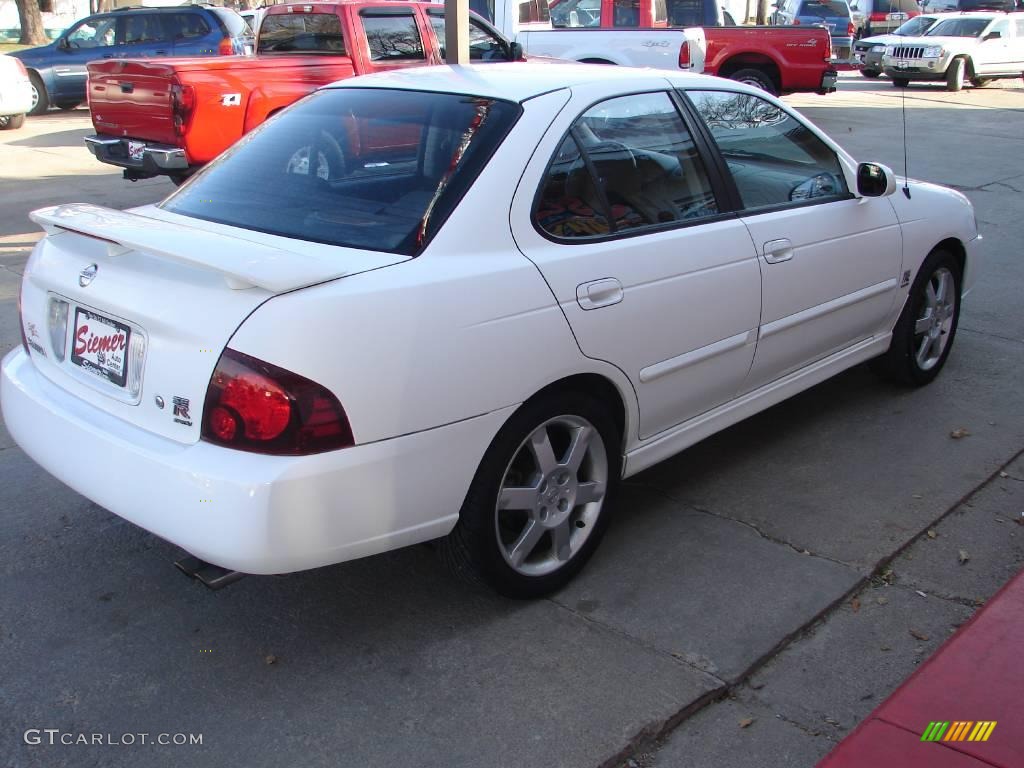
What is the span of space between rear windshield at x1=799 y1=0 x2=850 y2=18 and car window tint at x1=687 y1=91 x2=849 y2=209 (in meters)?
25.6

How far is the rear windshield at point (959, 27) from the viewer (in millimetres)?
23359

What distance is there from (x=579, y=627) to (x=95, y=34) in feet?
57.8

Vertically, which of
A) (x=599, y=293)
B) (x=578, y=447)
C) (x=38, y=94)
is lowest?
(x=578, y=447)

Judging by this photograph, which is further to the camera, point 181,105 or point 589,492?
point 181,105

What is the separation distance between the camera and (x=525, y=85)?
365 centimetres

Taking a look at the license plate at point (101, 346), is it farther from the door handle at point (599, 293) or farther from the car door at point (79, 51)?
the car door at point (79, 51)

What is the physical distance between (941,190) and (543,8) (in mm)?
11174

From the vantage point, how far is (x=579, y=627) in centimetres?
339

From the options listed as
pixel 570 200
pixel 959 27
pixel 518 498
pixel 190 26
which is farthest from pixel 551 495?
pixel 959 27

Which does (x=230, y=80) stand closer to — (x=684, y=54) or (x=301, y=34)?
(x=301, y=34)

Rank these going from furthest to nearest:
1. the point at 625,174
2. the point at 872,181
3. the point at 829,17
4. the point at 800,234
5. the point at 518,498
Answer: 1. the point at 829,17
2. the point at 872,181
3. the point at 800,234
4. the point at 625,174
5. the point at 518,498

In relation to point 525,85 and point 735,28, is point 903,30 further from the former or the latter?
point 525,85

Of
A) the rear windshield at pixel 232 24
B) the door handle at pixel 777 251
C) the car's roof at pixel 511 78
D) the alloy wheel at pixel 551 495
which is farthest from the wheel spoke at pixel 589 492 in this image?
the rear windshield at pixel 232 24

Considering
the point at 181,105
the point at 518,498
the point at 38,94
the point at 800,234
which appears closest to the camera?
the point at 518,498
